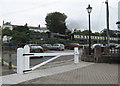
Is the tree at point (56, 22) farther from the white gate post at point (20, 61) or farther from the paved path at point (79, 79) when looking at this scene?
the white gate post at point (20, 61)

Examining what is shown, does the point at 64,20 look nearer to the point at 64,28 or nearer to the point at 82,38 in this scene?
the point at 64,28

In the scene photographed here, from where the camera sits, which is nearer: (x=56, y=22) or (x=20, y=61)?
(x=20, y=61)

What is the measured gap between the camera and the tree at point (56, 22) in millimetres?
77688

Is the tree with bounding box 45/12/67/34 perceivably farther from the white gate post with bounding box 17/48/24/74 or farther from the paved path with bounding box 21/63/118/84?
the white gate post with bounding box 17/48/24/74

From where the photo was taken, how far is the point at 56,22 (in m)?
78.9

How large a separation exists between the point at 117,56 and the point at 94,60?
6.47 feet

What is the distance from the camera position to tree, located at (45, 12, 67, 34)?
255ft

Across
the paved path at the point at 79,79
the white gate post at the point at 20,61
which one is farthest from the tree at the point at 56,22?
the white gate post at the point at 20,61

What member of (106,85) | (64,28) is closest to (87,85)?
(106,85)

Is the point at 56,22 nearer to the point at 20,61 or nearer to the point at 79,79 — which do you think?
the point at 20,61

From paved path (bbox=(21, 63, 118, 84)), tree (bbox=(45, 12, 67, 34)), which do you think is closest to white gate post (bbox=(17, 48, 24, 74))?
paved path (bbox=(21, 63, 118, 84))

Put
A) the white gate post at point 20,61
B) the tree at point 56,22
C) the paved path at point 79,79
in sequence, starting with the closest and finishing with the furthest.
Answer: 1. the paved path at point 79,79
2. the white gate post at point 20,61
3. the tree at point 56,22

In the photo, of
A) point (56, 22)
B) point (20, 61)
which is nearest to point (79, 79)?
point (20, 61)

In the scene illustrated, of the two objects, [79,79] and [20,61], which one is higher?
[20,61]
